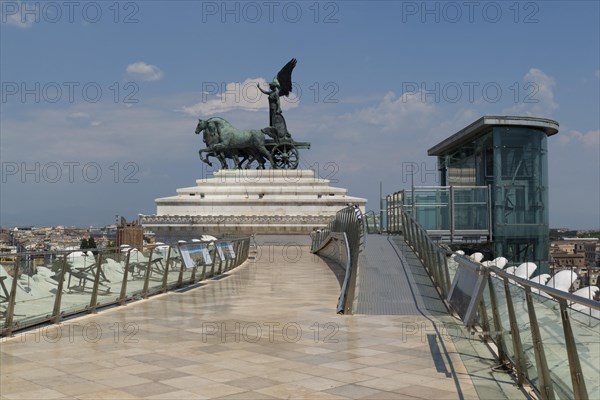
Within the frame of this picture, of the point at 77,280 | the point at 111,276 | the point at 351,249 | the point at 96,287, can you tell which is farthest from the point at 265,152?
the point at 77,280

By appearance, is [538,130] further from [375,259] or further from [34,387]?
[34,387]

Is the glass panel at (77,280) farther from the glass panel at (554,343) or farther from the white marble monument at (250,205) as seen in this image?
the white marble monument at (250,205)

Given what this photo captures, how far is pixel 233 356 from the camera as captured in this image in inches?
306

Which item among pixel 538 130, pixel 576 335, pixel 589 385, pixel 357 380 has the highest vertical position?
pixel 538 130

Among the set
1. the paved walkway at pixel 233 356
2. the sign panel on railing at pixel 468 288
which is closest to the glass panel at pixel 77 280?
the paved walkway at pixel 233 356

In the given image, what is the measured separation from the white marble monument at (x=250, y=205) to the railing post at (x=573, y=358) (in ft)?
130

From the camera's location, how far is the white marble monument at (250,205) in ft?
149

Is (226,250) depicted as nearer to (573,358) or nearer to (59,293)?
(59,293)

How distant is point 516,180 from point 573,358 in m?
18.5

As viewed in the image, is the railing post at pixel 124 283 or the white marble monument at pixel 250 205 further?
the white marble monument at pixel 250 205

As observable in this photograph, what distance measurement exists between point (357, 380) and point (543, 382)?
1806mm

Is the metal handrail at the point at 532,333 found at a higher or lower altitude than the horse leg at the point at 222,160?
lower

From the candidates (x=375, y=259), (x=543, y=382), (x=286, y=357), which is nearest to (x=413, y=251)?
(x=375, y=259)

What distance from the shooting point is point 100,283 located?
11.5 m
